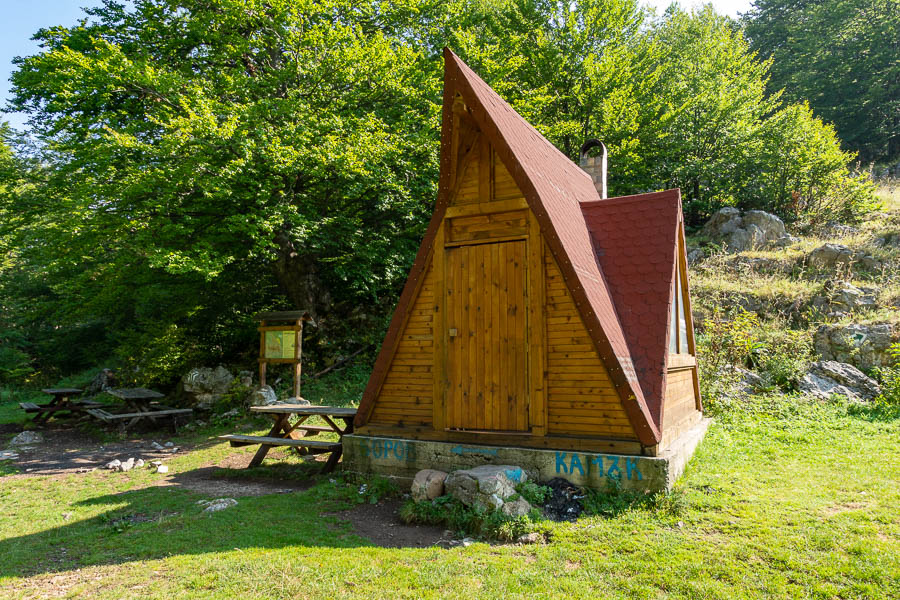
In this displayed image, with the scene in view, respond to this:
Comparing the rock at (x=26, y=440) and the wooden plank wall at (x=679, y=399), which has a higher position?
the wooden plank wall at (x=679, y=399)

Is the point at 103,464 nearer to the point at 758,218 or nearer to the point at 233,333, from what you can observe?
the point at 233,333

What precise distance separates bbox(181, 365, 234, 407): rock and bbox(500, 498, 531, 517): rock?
10927 millimetres

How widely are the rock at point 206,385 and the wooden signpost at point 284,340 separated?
2449 mm

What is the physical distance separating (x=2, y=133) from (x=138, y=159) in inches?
534

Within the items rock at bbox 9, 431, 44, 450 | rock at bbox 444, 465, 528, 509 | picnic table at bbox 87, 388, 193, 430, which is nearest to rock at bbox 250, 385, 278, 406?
picnic table at bbox 87, 388, 193, 430

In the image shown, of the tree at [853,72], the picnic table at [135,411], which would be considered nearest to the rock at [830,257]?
the picnic table at [135,411]

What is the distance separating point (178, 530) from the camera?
5.30 m

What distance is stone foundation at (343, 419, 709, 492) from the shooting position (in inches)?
211

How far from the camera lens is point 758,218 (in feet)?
57.5

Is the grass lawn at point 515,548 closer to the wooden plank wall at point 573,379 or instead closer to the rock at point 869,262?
the wooden plank wall at point 573,379

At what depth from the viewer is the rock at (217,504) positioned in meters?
6.09

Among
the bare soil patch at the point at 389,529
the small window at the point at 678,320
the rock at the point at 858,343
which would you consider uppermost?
the small window at the point at 678,320

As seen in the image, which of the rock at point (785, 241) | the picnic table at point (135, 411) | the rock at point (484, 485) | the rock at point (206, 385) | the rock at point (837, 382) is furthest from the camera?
the rock at point (785, 241)

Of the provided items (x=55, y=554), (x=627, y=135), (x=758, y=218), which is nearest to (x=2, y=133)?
(x=55, y=554)
